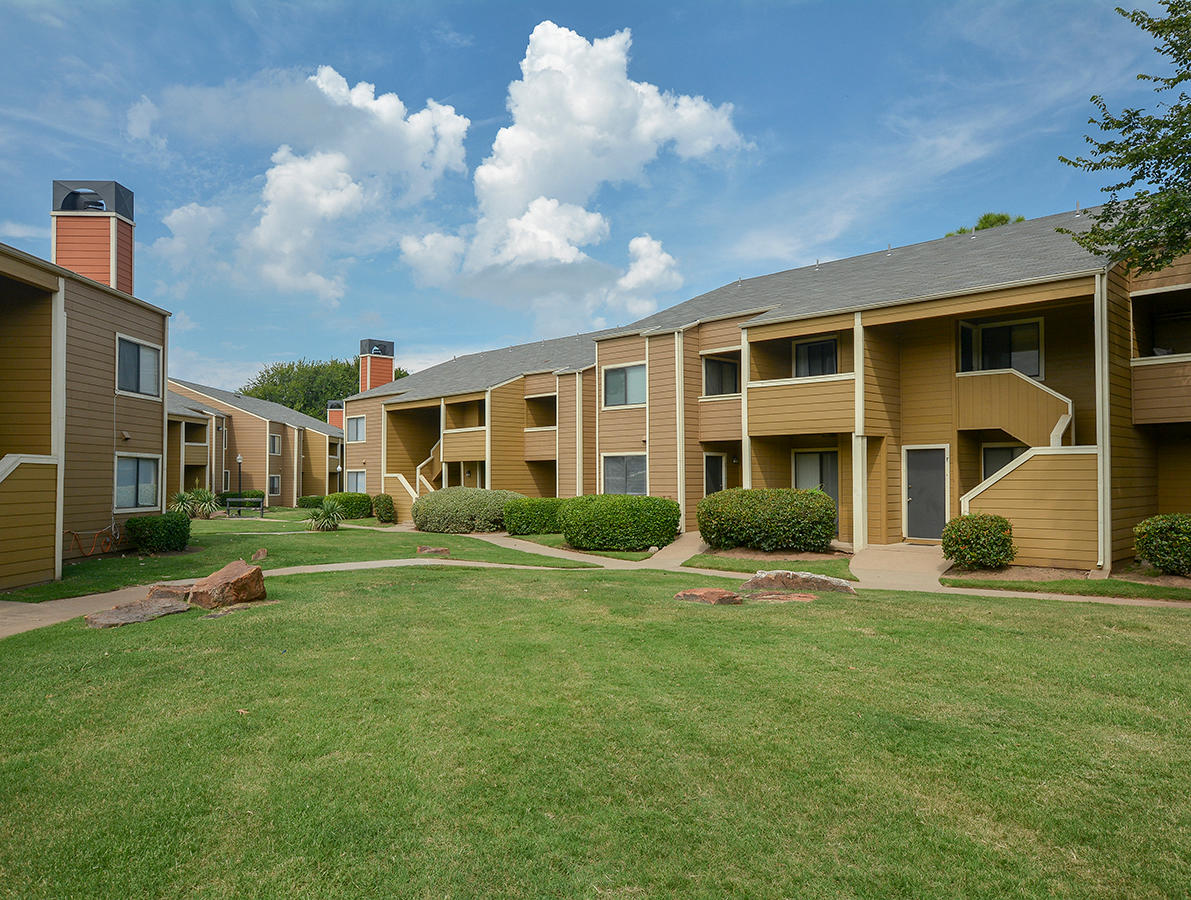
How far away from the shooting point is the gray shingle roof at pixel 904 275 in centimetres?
1500

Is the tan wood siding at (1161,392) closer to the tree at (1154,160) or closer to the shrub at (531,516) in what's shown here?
the tree at (1154,160)

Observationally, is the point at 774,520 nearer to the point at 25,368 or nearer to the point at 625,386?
the point at 625,386

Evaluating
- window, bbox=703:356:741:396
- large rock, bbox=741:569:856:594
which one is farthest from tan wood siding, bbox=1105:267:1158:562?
window, bbox=703:356:741:396

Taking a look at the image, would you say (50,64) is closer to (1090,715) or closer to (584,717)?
(584,717)

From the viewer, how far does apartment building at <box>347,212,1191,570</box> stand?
13.6 m

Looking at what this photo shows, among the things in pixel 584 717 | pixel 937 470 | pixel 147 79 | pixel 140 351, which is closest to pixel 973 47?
pixel 937 470

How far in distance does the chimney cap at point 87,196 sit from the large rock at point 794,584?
1932 cm

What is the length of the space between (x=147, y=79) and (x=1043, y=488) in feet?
→ 75.9

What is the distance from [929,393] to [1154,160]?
264 inches

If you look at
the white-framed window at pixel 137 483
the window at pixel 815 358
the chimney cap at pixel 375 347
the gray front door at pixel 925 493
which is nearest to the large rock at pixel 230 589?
the white-framed window at pixel 137 483

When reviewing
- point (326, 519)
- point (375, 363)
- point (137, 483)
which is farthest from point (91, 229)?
point (375, 363)

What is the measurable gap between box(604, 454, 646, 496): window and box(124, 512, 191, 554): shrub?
12156 millimetres

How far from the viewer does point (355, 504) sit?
1220 inches

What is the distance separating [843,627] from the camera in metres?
8.15
